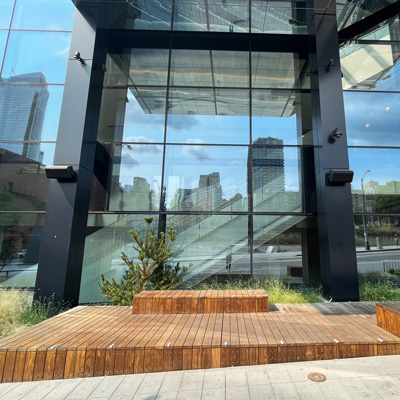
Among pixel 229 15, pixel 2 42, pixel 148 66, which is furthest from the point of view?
pixel 148 66

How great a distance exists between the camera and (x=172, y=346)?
3029mm

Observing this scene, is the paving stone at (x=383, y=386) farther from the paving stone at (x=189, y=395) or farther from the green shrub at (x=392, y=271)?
the green shrub at (x=392, y=271)

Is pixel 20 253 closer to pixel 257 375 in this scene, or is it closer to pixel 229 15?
pixel 257 375

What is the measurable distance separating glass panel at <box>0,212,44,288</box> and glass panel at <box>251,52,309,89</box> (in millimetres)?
8706

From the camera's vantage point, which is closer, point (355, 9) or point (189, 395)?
point (189, 395)

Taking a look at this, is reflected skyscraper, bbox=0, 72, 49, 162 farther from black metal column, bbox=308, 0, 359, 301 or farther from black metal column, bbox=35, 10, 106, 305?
black metal column, bbox=308, 0, 359, 301

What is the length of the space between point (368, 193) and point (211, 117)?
5834 millimetres

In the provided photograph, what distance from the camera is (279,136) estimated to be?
8.53 meters

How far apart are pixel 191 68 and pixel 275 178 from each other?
16.6 ft

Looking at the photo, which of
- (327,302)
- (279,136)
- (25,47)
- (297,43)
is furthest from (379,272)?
A: (25,47)

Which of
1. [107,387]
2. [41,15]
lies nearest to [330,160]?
[107,387]

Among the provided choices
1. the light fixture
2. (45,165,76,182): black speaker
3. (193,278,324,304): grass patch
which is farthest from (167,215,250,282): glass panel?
the light fixture

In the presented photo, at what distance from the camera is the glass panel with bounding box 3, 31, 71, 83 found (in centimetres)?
823

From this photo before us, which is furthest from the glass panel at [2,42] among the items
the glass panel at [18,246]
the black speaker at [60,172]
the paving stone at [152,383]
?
the paving stone at [152,383]
